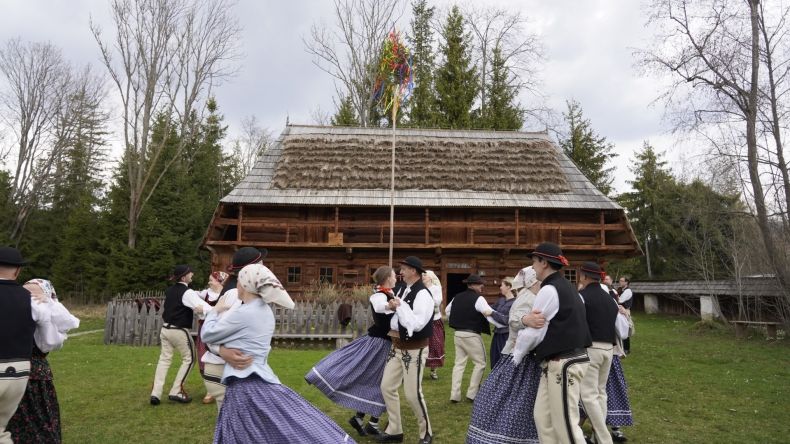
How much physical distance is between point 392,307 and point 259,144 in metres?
36.7

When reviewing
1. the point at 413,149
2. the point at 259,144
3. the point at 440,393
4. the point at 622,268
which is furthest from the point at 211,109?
the point at 440,393

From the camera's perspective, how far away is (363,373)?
5949 millimetres

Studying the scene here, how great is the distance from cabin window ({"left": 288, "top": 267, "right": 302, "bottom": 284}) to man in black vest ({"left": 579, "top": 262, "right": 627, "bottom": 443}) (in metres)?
14.6

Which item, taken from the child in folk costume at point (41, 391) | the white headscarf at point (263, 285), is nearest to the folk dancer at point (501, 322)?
the white headscarf at point (263, 285)

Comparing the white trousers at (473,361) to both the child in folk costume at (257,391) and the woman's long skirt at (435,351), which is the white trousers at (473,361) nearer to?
the woman's long skirt at (435,351)

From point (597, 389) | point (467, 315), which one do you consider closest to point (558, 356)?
point (597, 389)

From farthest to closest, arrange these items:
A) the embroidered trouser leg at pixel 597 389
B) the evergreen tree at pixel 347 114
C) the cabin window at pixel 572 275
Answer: the evergreen tree at pixel 347 114
the cabin window at pixel 572 275
the embroidered trouser leg at pixel 597 389

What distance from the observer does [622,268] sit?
34.7 metres

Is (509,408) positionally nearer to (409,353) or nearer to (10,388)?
(409,353)

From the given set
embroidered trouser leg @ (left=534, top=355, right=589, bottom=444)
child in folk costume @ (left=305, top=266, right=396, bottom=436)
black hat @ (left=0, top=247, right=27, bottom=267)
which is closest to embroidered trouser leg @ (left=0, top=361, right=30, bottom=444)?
black hat @ (left=0, top=247, right=27, bottom=267)

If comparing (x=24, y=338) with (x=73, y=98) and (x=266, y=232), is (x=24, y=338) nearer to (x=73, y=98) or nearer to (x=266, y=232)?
(x=266, y=232)

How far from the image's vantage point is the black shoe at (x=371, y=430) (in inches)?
234

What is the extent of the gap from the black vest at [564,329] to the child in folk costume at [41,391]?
3920mm

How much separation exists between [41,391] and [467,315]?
5132mm
